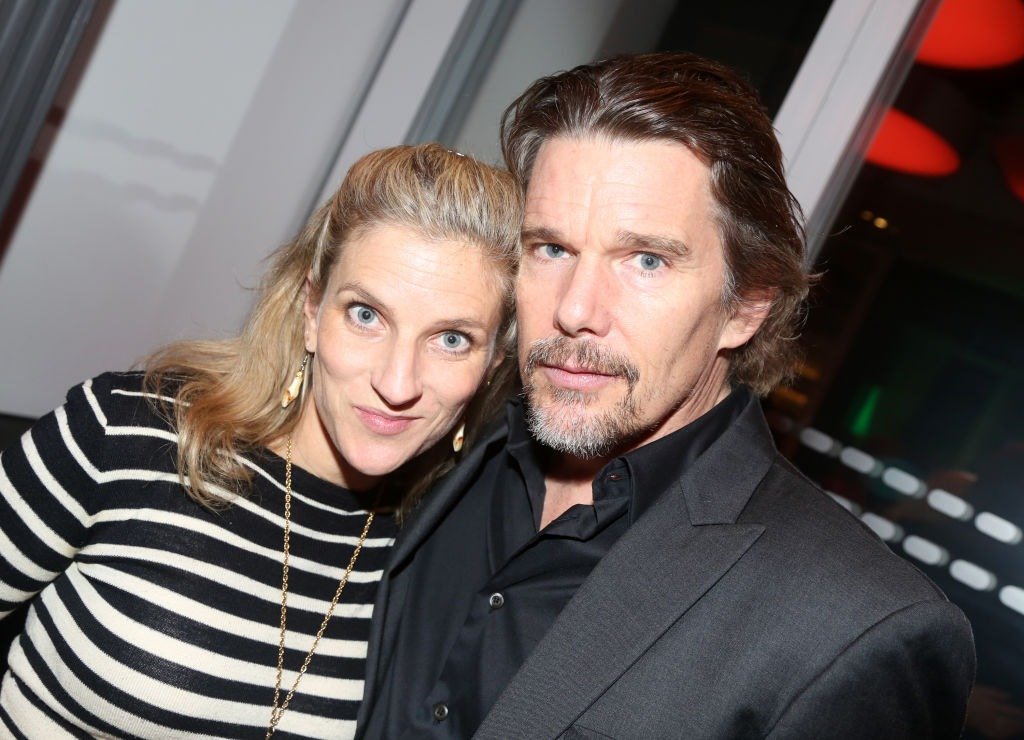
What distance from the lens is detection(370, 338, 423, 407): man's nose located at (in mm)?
1643

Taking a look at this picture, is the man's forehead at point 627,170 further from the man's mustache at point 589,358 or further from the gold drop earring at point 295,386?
the gold drop earring at point 295,386

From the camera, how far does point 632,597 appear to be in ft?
4.93

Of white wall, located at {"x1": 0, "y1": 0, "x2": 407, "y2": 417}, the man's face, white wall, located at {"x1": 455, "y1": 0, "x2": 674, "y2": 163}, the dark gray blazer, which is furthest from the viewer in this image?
white wall, located at {"x1": 0, "y1": 0, "x2": 407, "y2": 417}

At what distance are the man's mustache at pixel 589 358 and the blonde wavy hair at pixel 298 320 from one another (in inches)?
5.8

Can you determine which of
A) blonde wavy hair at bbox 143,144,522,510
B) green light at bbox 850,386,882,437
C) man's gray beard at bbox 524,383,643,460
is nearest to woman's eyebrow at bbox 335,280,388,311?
blonde wavy hair at bbox 143,144,522,510

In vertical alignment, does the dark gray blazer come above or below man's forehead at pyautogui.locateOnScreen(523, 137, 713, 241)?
below

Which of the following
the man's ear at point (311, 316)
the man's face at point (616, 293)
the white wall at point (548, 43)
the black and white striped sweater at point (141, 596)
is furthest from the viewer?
the white wall at point (548, 43)

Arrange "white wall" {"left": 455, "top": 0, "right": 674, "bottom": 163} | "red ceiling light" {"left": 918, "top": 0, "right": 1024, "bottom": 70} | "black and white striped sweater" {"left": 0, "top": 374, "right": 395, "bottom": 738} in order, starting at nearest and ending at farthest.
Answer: "black and white striped sweater" {"left": 0, "top": 374, "right": 395, "bottom": 738} < "red ceiling light" {"left": 918, "top": 0, "right": 1024, "bottom": 70} < "white wall" {"left": 455, "top": 0, "right": 674, "bottom": 163}

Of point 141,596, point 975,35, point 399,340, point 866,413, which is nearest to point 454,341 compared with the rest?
point 399,340

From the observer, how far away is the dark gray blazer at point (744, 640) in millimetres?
1372

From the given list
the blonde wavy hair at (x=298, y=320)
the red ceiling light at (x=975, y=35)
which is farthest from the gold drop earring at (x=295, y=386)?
the red ceiling light at (x=975, y=35)

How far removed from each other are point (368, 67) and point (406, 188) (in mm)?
2110

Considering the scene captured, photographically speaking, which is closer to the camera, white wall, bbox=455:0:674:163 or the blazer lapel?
the blazer lapel

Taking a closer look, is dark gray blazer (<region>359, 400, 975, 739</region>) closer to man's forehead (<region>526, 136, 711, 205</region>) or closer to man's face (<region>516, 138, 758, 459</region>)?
man's face (<region>516, 138, 758, 459</region>)
